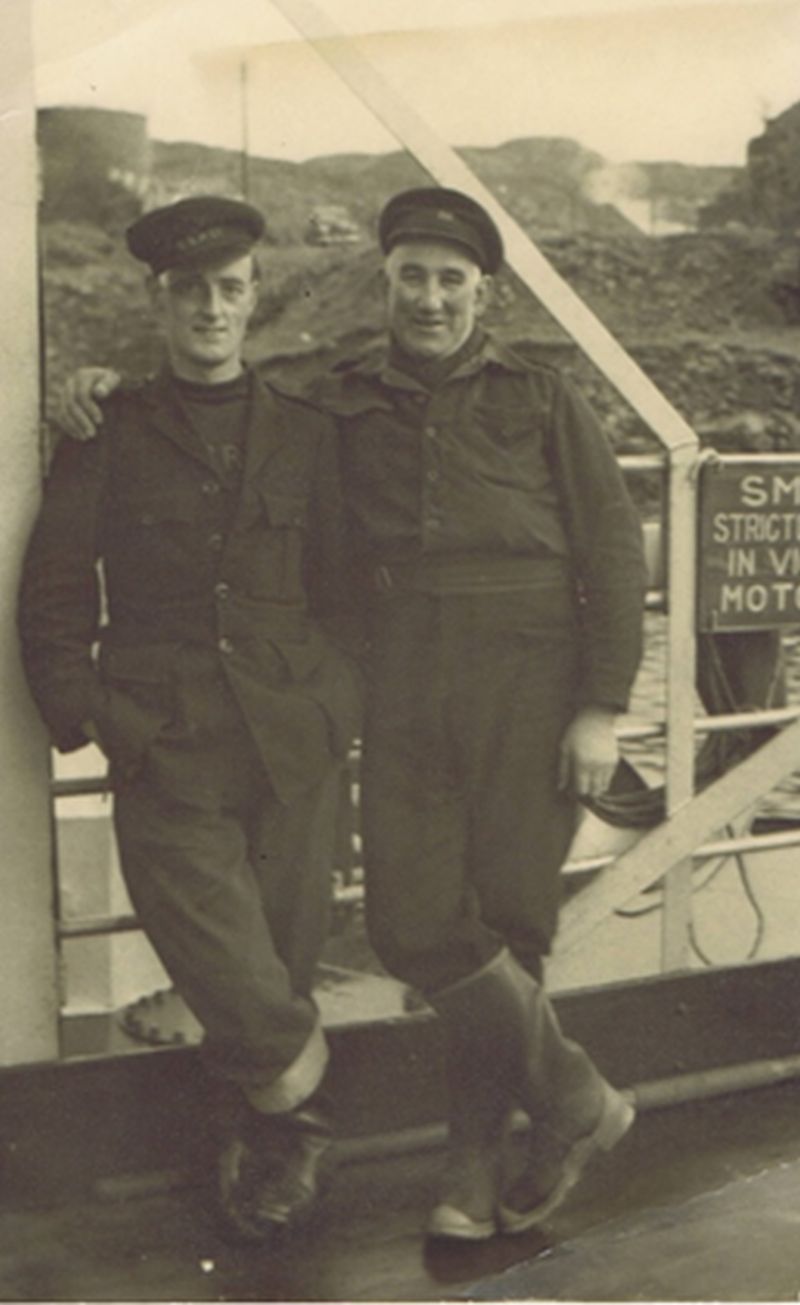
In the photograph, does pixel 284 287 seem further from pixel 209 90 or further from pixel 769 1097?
pixel 769 1097

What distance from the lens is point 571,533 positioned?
376cm

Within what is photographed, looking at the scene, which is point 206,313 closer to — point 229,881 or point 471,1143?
point 229,881

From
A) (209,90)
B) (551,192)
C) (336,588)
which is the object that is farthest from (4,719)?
(551,192)

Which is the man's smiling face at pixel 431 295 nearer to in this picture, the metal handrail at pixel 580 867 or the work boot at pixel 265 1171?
the metal handrail at pixel 580 867

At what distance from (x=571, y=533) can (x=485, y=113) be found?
81 centimetres

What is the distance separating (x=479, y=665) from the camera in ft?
12.3

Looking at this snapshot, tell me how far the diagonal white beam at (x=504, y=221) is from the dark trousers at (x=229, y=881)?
98 cm

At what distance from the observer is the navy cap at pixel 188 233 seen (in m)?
3.48

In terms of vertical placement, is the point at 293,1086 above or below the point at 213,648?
below

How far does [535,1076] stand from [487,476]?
121 cm

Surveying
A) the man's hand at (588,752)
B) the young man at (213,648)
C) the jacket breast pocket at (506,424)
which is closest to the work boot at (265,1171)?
the young man at (213,648)

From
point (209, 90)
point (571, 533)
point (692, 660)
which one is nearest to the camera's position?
point (209, 90)

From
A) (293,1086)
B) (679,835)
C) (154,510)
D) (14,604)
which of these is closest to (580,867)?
(679,835)

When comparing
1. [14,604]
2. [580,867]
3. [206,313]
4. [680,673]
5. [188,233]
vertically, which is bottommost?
[580,867]
